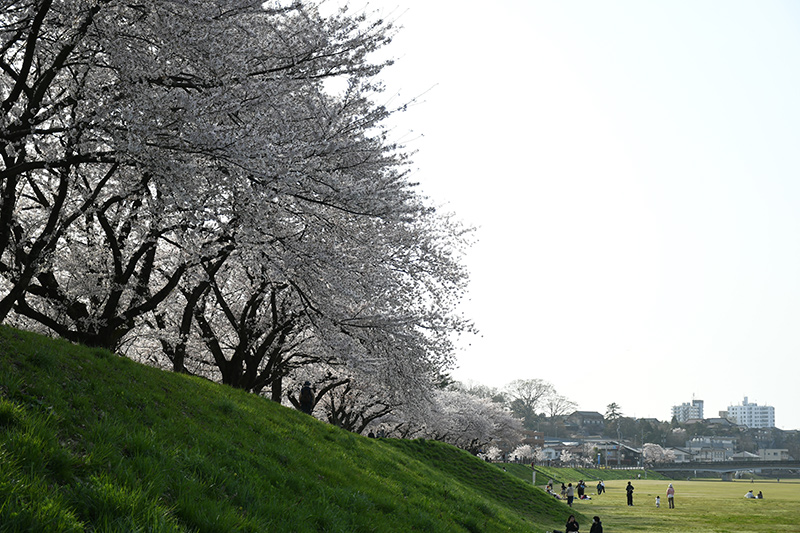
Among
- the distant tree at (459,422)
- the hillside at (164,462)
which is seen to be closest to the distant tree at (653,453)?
the distant tree at (459,422)

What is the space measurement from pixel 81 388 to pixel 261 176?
3494 millimetres

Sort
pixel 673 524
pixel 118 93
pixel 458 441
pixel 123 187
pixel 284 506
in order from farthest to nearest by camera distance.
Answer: pixel 458 441
pixel 673 524
pixel 123 187
pixel 118 93
pixel 284 506

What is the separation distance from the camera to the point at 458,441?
68.1 metres

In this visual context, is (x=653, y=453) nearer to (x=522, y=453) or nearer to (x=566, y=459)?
(x=566, y=459)

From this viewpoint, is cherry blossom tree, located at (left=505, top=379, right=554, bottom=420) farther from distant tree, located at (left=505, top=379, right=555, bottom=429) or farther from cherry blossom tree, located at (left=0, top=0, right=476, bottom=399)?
cherry blossom tree, located at (left=0, top=0, right=476, bottom=399)

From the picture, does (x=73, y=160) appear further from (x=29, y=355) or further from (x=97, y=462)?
(x=97, y=462)

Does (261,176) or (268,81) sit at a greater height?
(268,81)

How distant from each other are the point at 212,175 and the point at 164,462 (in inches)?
180

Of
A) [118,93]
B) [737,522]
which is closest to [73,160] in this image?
[118,93]

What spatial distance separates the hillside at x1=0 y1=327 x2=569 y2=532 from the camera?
175 inches

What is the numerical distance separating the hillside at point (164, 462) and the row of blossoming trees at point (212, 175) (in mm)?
2690

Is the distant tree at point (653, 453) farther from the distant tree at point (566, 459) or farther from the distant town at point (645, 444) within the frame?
the distant tree at point (566, 459)

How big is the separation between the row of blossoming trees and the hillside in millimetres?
2690

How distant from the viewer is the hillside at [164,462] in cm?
445
